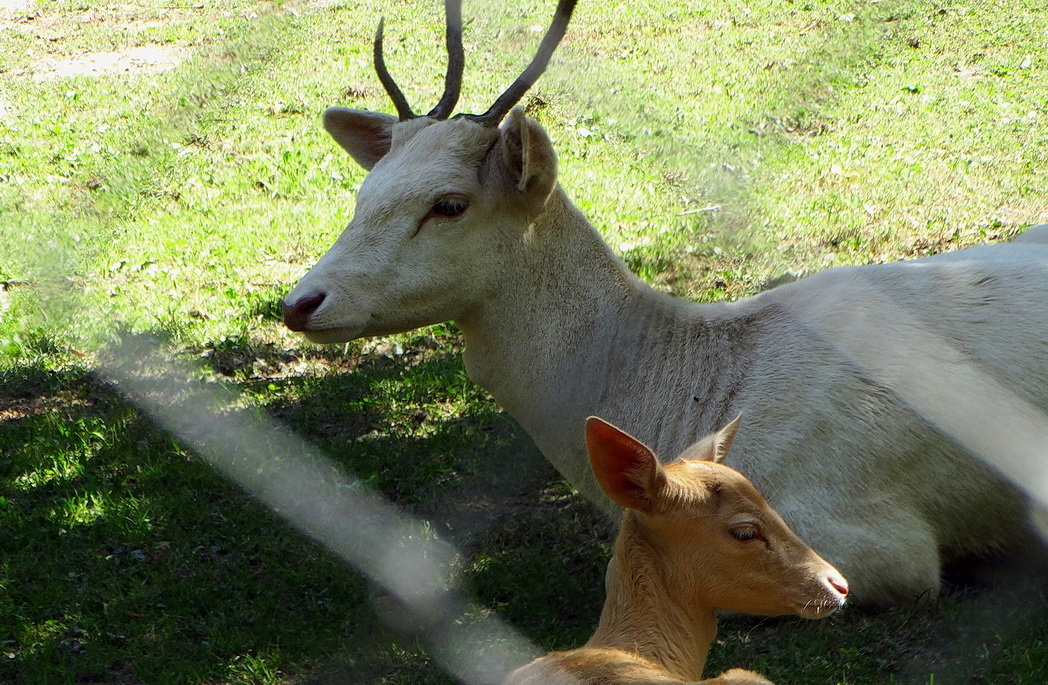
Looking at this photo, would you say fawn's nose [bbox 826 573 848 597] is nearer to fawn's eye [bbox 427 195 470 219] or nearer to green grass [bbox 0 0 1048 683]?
green grass [bbox 0 0 1048 683]

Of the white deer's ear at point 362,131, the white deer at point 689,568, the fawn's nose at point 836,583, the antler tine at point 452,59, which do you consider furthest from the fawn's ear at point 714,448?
the white deer's ear at point 362,131

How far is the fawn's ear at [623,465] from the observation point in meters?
3.04

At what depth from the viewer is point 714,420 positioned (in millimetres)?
4461

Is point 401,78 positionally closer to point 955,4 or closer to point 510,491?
point 955,4

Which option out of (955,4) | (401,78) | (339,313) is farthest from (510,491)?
(955,4)

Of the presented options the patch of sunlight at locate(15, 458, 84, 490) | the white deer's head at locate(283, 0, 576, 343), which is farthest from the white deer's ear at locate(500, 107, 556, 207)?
the patch of sunlight at locate(15, 458, 84, 490)

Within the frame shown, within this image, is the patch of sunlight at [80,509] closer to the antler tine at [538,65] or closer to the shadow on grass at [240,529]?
the shadow on grass at [240,529]

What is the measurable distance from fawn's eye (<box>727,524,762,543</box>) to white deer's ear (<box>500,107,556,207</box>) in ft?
5.22

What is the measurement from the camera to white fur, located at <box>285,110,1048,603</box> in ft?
13.9

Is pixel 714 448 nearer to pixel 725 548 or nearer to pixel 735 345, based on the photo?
pixel 725 548

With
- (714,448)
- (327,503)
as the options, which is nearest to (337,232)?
(327,503)

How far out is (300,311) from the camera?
13.7ft

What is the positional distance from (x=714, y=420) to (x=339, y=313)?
1429 mm

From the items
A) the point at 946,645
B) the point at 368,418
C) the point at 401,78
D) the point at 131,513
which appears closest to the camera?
the point at 946,645
